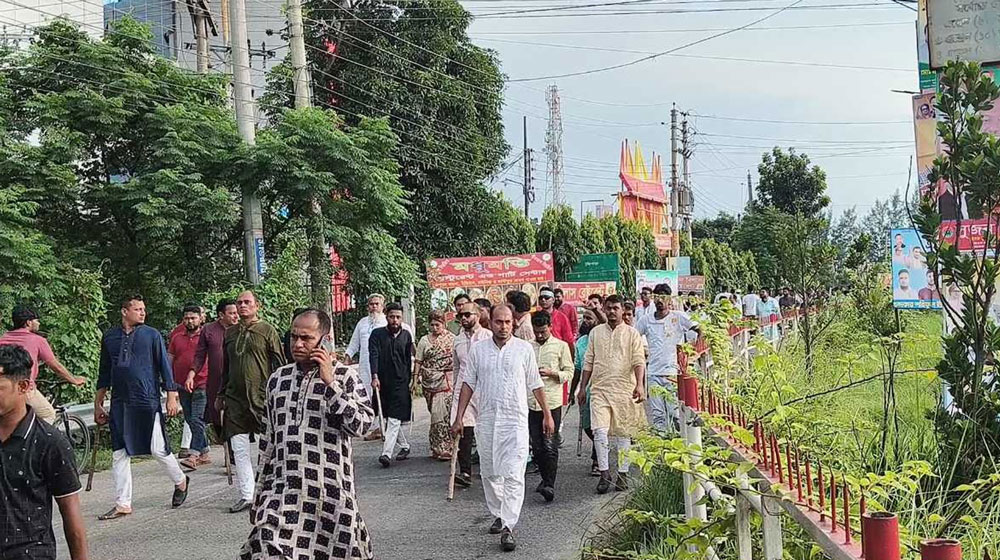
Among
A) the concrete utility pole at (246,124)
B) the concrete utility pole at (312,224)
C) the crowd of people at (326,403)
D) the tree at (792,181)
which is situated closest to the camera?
the crowd of people at (326,403)

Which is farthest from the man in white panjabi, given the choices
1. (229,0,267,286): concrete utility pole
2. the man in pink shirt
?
(229,0,267,286): concrete utility pole

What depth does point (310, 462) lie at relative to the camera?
4512 millimetres

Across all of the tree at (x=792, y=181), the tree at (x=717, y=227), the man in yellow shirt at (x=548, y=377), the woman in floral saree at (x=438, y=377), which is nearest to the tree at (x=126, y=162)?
the woman in floral saree at (x=438, y=377)

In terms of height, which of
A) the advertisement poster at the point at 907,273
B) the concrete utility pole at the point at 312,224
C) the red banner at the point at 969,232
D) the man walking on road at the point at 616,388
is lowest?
the man walking on road at the point at 616,388

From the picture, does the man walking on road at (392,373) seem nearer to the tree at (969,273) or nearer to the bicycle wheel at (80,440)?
the bicycle wheel at (80,440)

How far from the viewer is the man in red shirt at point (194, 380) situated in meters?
11.0

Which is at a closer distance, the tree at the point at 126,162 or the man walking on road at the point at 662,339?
the man walking on road at the point at 662,339

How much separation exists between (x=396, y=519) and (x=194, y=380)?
4.01 m

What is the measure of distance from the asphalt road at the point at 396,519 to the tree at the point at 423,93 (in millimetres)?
14857

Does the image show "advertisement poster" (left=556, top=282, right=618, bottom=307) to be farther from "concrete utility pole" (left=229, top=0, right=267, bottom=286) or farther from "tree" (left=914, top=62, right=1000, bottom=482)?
"tree" (left=914, top=62, right=1000, bottom=482)

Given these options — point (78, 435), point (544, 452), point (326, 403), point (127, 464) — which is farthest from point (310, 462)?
point (78, 435)

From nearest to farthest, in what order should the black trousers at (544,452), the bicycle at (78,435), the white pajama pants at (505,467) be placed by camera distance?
the white pajama pants at (505,467), the black trousers at (544,452), the bicycle at (78,435)

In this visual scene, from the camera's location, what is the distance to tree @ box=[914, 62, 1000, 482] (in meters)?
4.43

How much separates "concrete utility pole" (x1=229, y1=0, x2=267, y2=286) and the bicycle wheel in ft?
15.1
